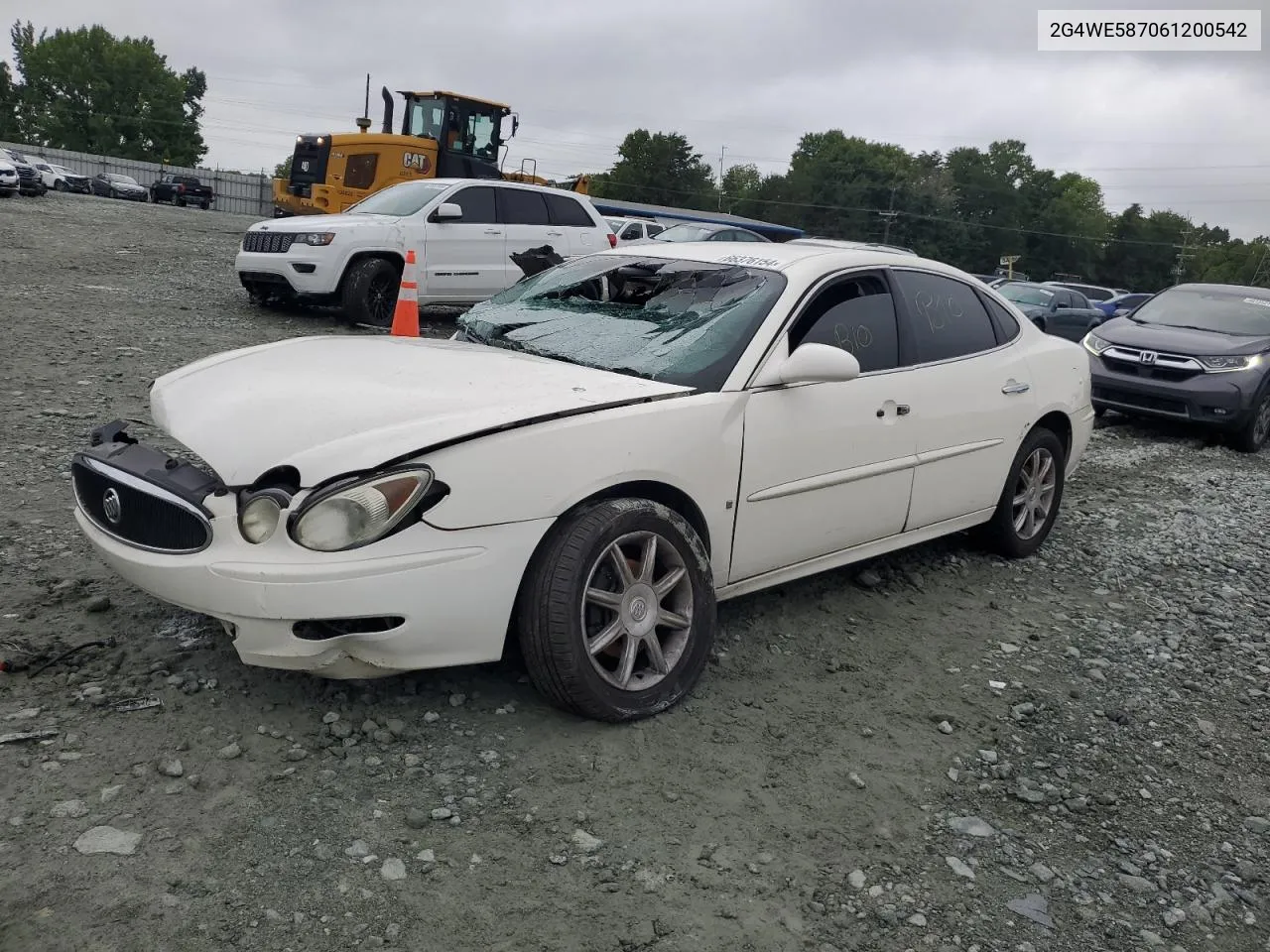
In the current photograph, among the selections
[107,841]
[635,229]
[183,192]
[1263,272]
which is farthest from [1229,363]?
[1263,272]

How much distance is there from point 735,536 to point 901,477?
1027 mm

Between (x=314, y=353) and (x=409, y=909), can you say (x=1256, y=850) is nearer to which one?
(x=409, y=909)

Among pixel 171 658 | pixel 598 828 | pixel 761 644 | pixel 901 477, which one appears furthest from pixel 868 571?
pixel 171 658

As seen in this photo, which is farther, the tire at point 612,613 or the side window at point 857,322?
the side window at point 857,322

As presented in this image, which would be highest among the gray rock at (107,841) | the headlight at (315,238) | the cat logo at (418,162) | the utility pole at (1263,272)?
the utility pole at (1263,272)

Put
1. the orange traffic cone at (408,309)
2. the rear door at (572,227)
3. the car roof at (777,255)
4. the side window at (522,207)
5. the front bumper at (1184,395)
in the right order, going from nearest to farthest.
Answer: the car roof at (777,255)
the orange traffic cone at (408,309)
the front bumper at (1184,395)
the side window at (522,207)
the rear door at (572,227)

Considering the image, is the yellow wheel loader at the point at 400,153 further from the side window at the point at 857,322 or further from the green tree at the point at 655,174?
the green tree at the point at 655,174

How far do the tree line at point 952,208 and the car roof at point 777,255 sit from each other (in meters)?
79.8

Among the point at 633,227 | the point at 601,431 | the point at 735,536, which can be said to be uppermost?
the point at 633,227

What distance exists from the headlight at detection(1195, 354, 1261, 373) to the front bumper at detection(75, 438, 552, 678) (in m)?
8.44

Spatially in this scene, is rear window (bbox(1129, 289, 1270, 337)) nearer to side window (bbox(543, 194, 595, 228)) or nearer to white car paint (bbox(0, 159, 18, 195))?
side window (bbox(543, 194, 595, 228))

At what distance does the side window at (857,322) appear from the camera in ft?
12.8

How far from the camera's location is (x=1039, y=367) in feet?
16.8

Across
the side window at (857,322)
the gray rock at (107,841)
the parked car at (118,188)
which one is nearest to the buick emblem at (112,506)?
the gray rock at (107,841)
